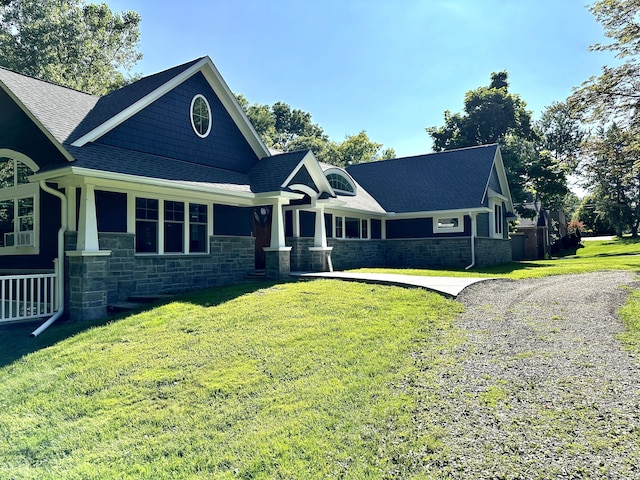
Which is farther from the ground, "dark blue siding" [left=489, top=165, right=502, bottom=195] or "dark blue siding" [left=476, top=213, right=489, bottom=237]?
"dark blue siding" [left=489, top=165, right=502, bottom=195]

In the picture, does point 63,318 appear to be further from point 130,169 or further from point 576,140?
point 576,140

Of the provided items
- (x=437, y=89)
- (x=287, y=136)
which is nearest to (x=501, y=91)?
(x=437, y=89)

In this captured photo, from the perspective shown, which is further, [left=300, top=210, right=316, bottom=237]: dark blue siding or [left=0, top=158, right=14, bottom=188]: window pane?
[left=300, top=210, right=316, bottom=237]: dark blue siding

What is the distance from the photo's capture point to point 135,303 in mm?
9109

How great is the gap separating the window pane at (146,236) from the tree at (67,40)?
1799cm

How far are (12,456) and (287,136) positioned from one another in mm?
49616

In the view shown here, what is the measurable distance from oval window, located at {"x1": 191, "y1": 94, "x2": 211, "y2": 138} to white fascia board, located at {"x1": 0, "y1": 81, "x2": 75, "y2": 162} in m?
3.81

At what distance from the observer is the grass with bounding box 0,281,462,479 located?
3568 millimetres

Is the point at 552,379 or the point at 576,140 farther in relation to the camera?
the point at 576,140

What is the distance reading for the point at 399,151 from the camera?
55969 mm

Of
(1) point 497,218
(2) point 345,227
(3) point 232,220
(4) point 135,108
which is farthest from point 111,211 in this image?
(1) point 497,218

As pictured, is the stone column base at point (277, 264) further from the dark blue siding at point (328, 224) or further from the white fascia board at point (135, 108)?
the white fascia board at point (135, 108)

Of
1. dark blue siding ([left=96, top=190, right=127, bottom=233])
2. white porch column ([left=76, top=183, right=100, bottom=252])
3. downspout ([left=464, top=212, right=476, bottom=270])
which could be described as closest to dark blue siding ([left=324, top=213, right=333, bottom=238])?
downspout ([left=464, top=212, right=476, bottom=270])

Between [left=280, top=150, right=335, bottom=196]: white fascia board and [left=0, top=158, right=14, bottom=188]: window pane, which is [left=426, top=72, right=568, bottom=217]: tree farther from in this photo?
[left=0, top=158, right=14, bottom=188]: window pane
